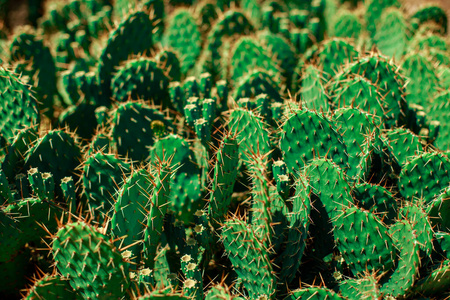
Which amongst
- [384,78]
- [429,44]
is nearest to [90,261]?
[384,78]

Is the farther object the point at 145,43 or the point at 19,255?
the point at 145,43

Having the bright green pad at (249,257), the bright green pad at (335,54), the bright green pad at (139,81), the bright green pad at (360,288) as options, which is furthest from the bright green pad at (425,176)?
the bright green pad at (139,81)

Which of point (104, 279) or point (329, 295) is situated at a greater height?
point (104, 279)

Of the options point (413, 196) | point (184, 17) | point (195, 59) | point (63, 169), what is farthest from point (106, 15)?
point (413, 196)

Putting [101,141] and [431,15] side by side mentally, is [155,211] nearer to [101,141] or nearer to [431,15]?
[101,141]

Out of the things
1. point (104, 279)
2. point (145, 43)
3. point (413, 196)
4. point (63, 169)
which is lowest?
point (413, 196)

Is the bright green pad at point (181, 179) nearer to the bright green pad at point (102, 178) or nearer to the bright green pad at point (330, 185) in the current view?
the bright green pad at point (102, 178)

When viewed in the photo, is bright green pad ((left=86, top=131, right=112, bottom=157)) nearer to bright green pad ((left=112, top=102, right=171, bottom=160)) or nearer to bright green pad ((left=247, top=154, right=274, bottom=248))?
bright green pad ((left=112, top=102, right=171, bottom=160))

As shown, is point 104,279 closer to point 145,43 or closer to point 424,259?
point 424,259
